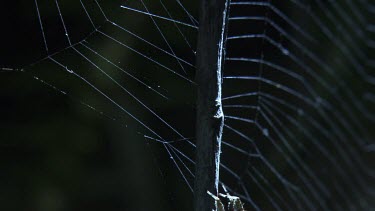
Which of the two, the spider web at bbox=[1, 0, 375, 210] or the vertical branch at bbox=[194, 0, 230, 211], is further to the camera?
the spider web at bbox=[1, 0, 375, 210]

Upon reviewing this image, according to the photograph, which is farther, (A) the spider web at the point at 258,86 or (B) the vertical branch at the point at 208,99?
(A) the spider web at the point at 258,86

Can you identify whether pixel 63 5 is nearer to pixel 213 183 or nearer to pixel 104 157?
pixel 104 157

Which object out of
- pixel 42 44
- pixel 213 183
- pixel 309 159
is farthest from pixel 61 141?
pixel 213 183

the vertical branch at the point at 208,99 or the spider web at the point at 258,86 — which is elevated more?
the spider web at the point at 258,86

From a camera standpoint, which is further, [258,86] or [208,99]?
[258,86]

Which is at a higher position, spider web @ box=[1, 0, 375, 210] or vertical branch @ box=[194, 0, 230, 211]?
spider web @ box=[1, 0, 375, 210]
